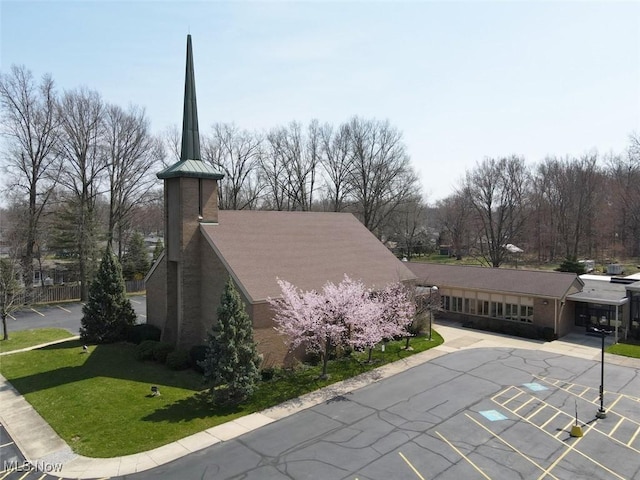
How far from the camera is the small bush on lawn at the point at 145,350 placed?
75.3 ft

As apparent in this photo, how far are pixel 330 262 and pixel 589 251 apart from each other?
58552mm

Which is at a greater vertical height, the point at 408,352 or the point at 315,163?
the point at 315,163

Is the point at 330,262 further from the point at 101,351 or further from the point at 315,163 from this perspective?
the point at 315,163

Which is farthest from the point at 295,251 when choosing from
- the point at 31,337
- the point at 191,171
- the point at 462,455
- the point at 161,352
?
the point at 31,337

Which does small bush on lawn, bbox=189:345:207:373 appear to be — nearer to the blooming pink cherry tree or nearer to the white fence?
the blooming pink cherry tree

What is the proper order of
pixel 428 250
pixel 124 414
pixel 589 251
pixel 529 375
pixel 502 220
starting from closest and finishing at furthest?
1. pixel 124 414
2. pixel 529 375
3. pixel 502 220
4. pixel 589 251
5. pixel 428 250

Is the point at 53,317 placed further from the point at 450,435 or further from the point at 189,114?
the point at 450,435

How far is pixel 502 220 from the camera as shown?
55.5 metres

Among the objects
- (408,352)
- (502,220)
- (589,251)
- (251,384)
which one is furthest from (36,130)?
(589,251)

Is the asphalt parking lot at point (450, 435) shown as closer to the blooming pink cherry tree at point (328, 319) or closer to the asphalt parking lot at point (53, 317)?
the blooming pink cherry tree at point (328, 319)

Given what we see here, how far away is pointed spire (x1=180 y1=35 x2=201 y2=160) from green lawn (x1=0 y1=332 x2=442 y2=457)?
11734mm

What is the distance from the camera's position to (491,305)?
31812mm

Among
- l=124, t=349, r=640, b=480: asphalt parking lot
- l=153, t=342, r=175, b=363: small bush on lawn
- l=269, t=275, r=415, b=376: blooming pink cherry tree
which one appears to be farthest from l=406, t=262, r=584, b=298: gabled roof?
l=153, t=342, r=175, b=363: small bush on lawn

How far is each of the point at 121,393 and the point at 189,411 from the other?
12.4 ft
